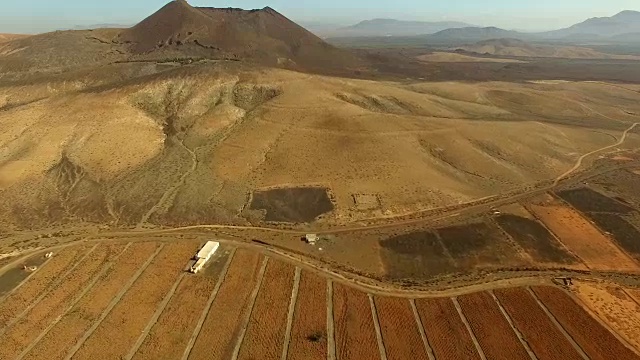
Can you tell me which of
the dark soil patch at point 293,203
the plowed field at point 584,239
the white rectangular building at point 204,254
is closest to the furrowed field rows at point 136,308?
the white rectangular building at point 204,254

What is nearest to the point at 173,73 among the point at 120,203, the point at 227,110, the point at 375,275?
the point at 227,110

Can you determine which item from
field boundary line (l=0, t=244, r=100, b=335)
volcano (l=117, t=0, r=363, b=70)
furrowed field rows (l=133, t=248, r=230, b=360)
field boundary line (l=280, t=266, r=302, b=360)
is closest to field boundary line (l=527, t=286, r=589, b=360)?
field boundary line (l=280, t=266, r=302, b=360)

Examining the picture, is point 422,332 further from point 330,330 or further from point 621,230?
point 621,230

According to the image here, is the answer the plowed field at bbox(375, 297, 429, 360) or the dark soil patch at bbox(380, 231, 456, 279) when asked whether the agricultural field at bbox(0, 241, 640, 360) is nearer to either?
the plowed field at bbox(375, 297, 429, 360)

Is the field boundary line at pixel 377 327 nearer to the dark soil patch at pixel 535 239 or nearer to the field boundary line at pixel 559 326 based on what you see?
Result: the field boundary line at pixel 559 326

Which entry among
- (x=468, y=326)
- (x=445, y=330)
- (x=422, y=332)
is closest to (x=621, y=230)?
(x=468, y=326)

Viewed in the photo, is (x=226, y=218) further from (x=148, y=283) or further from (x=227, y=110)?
(x=227, y=110)
